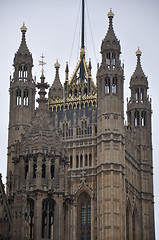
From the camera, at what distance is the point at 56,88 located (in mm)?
95688

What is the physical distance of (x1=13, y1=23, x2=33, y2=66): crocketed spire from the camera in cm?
8781

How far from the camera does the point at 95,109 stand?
299 ft

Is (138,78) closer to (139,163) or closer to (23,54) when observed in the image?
(139,163)

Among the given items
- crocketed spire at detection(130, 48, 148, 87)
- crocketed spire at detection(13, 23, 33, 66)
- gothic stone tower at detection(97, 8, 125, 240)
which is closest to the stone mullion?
gothic stone tower at detection(97, 8, 125, 240)

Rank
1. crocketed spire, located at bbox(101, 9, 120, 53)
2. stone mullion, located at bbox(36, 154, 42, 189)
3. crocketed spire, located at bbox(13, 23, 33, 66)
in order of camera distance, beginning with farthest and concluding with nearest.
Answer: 1. crocketed spire, located at bbox(101, 9, 120, 53)
2. crocketed spire, located at bbox(13, 23, 33, 66)
3. stone mullion, located at bbox(36, 154, 42, 189)

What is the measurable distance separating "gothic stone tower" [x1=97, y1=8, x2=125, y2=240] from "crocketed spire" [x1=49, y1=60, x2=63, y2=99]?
7521 mm

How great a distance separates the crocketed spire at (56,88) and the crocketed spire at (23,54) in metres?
7.43

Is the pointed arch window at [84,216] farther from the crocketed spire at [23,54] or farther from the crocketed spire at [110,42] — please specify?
the crocketed spire at [110,42]

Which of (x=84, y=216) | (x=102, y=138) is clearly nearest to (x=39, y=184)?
(x=102, y=138)

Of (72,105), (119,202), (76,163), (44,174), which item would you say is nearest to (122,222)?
(119,202)

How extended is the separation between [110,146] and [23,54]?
1177 centimetres

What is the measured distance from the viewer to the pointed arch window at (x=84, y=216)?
85938mm

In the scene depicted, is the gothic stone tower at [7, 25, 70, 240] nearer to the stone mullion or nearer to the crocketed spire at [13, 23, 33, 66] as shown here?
the stone mullion

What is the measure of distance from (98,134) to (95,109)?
4457mm
